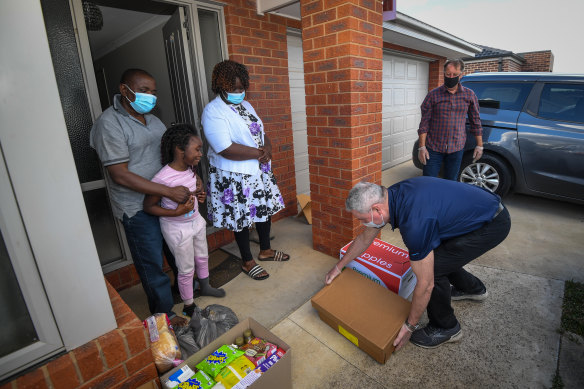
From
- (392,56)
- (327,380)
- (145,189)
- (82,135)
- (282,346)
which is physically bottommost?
(327,380)

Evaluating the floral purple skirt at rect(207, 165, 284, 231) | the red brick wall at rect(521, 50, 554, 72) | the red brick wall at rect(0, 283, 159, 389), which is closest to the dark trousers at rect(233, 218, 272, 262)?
the floral purple skirt at rect(207, 165, 284, 231)

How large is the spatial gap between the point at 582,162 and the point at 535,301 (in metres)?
2.17

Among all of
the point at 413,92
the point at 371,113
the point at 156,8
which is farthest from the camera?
the point at 413,92

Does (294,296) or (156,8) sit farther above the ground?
(156,8)

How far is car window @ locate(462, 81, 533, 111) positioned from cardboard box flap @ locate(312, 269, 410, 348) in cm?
343

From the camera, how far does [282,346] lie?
63.5 inches

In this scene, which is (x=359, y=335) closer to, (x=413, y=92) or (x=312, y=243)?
(x=312, y=243)

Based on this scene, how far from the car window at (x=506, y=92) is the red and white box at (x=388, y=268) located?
2.97 metres

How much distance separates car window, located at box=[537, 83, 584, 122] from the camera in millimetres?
3555

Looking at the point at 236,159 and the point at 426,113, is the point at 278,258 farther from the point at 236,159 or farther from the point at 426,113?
the point at 426,113

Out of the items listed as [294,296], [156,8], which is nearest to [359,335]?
[294,296]

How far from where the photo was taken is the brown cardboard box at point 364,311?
5.86ft

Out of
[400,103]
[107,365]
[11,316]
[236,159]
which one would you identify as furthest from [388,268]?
[400,103]

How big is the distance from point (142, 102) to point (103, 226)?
124 centimetres
